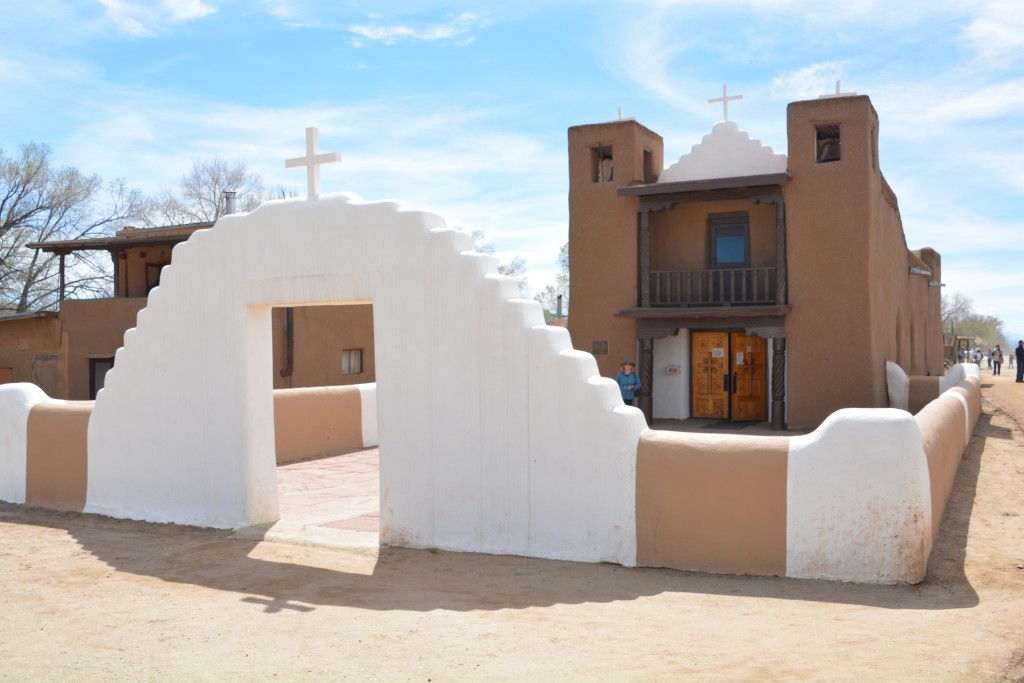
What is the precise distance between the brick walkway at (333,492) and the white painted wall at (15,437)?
3.02m

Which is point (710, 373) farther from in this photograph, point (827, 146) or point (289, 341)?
point (289, 341)

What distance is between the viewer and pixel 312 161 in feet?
29.5

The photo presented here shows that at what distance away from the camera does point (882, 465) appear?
6.58 m

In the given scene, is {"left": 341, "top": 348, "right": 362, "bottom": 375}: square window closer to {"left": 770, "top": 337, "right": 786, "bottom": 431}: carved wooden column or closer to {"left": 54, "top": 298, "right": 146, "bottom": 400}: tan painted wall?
{"left": 54, "top": 298, "right": 146, "bottom": 400}: tan painted wall

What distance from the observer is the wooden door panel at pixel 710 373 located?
66.7 feet

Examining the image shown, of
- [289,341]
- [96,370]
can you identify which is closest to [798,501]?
[289,341]

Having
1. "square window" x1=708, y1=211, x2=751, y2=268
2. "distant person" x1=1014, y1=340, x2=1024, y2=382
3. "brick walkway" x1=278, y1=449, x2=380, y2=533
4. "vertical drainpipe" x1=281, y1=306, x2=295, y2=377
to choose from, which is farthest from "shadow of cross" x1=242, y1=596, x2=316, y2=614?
"distant person" x1=1014, y1=340, x2=1024, y2=382

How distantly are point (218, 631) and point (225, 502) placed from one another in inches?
133

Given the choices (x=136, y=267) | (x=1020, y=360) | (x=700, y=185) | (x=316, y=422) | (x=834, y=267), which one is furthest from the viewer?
(x=1020, y=360)

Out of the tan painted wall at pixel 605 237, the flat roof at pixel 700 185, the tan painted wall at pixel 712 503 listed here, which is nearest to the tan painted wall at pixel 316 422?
the tan painted wall at pixel 605 237

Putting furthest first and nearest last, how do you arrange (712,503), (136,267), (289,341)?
(136,267) → (289,341) → (712,503)

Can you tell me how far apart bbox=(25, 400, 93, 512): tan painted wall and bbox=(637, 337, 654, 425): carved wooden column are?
12243 millimetres

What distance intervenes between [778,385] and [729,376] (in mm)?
1563

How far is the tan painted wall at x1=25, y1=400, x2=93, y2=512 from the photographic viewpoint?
34.4 ft
